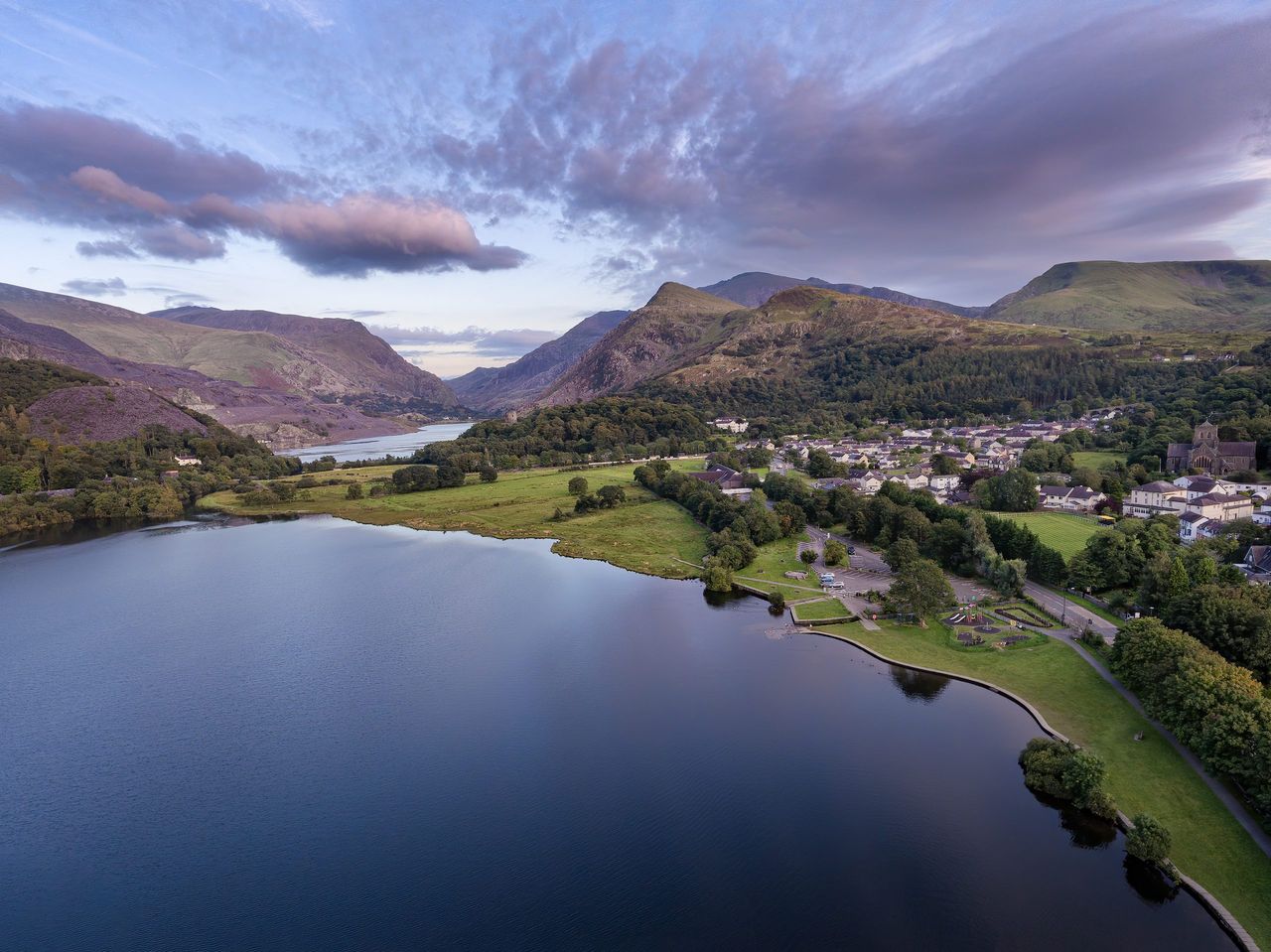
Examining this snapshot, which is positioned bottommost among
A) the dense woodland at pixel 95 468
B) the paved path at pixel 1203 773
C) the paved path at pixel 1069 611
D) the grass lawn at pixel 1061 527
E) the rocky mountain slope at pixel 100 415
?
the paved path at pixel 1069 611

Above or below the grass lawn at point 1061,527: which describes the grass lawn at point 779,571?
below

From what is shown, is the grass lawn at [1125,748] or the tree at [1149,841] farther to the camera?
the tree at [1149,841]

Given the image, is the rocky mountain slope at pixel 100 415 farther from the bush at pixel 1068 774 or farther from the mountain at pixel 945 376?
the bush at pixel 1068 774

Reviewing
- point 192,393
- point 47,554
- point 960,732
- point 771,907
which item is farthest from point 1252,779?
point 192,393

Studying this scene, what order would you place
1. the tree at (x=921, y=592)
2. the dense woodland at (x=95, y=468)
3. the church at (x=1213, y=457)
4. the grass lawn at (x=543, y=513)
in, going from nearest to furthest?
the tree at (x=921, y=592)
the grass lawn at (x=543, y=513)
the church at (x=1213, y=457)
the dense woodland at (x=95, y=468)

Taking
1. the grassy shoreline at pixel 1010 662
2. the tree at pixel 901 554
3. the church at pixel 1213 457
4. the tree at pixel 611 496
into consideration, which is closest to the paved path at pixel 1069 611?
the grassy shoreline at pixel 1010 662

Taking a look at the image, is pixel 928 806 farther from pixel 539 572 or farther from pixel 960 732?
pixel 539 572

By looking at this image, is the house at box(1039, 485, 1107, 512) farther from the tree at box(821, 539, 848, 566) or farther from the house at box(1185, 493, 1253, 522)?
the tree at box(821, 539, 848, 566)

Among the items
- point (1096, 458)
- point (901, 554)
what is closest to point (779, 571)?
point (901, 554)
